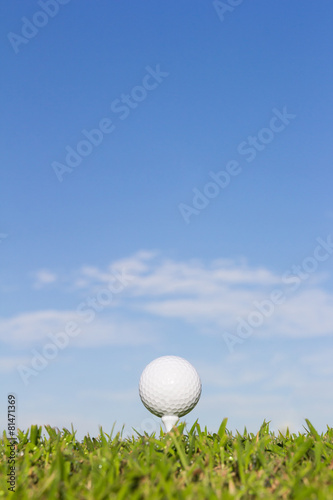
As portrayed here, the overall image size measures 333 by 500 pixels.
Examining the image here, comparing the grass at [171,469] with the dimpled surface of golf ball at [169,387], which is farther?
the dimpled surface of golf ball at [169,387]

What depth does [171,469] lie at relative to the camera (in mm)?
3805

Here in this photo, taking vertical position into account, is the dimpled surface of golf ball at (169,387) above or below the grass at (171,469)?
above

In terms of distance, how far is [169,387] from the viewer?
7.45 m

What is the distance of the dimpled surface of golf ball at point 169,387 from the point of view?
746cm

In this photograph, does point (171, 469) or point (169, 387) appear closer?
point (171, 469)

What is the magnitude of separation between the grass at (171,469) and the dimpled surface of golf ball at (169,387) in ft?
6.24

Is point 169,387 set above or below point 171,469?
above

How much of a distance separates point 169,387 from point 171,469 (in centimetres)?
367

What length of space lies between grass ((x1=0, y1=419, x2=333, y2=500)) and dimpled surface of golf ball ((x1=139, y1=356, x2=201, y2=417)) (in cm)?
190

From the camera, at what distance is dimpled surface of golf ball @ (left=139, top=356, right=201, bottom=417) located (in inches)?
294

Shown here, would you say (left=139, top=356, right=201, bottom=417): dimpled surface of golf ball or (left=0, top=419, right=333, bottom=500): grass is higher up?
(left=139, top=356, right=201, bottom=417): dimpled surface of golf ball

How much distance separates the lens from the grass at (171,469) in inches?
129

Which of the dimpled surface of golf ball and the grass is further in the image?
the dimpled surface of golf ball

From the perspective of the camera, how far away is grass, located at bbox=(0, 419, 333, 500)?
3270mm
